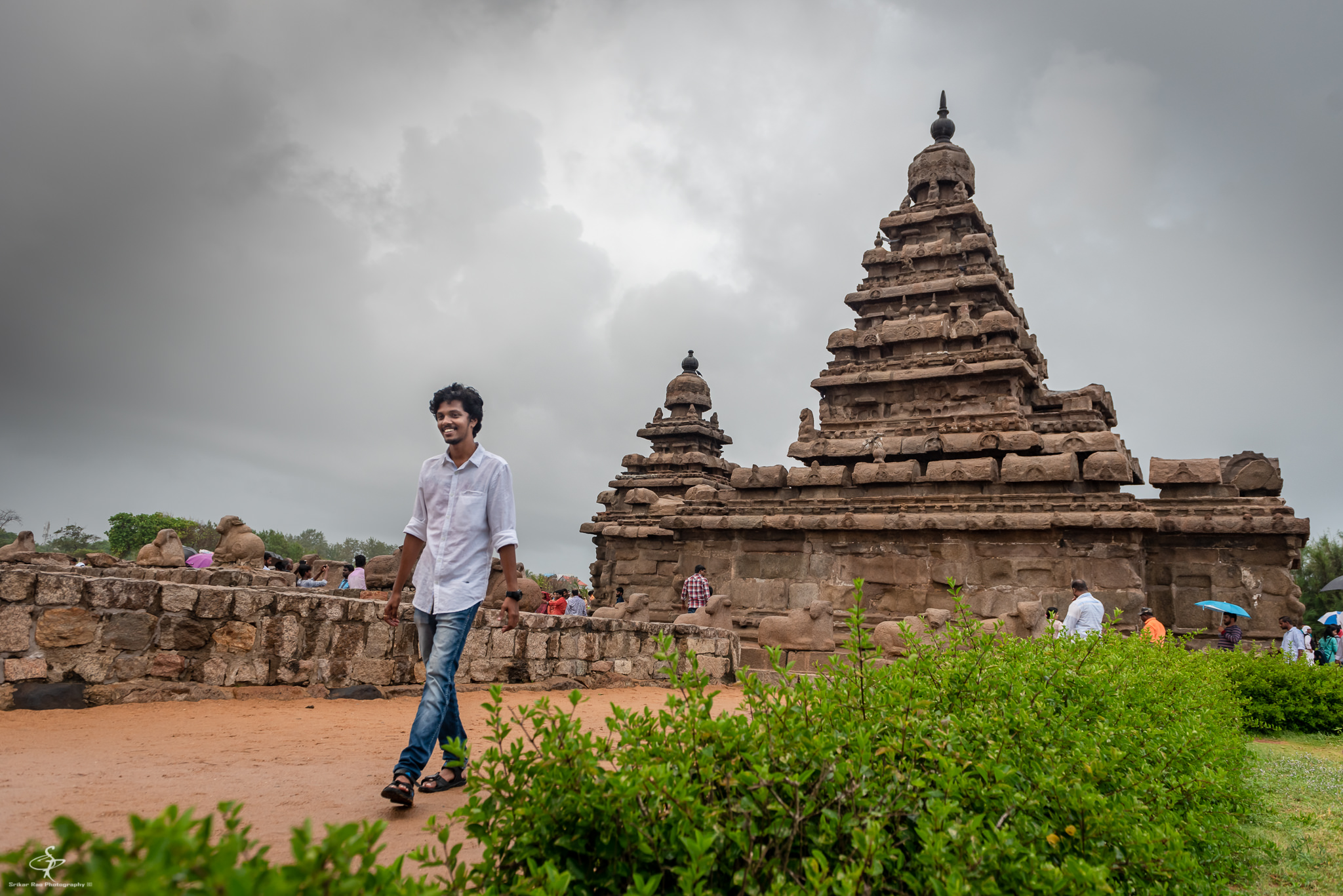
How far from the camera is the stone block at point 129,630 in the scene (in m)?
5.18

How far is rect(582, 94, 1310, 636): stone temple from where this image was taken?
10.7 meters

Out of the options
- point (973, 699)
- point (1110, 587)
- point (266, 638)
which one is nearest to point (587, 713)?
point (266, 638)

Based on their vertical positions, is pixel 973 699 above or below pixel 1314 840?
above

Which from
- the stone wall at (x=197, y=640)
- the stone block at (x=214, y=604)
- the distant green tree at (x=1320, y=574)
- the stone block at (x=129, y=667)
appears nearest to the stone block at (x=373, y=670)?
the stone wall at (x=197, y=640)

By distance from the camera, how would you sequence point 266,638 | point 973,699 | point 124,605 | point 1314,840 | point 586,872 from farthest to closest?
point 266,638, point 124,605, point 1314,840, point 973,699, point 586,872

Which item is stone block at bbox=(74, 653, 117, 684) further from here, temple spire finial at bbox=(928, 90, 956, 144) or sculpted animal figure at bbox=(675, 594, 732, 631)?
temple spire finial at bbox=(928, 90, 956, 144)

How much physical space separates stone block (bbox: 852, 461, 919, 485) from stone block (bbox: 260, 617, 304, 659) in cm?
911

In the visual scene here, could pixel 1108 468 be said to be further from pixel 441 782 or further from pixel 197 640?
pixel 197 640

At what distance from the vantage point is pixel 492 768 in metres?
1.92

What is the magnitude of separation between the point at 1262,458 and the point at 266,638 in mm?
12385

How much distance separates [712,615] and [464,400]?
709 cm

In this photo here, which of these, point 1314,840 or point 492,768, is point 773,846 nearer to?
point 492,768

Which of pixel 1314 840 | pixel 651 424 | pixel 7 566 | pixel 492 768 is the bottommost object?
pixel 1314 840

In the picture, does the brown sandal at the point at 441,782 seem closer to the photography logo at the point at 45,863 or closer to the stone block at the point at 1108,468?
the photography logo at the point at 45,863
